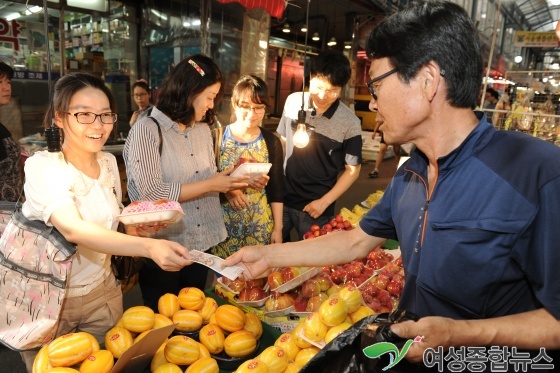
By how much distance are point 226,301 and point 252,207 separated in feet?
3.02

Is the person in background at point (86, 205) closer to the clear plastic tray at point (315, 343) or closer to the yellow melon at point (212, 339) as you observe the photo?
the yellow melon at point (212, 339)

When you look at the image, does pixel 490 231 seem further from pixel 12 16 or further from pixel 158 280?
pixel 12 16

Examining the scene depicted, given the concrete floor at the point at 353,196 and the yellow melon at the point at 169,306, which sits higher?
the yellow melon at the point at 169,306

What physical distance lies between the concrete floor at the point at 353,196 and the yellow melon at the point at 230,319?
1828 millimetres

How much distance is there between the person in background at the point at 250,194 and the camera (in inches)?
106

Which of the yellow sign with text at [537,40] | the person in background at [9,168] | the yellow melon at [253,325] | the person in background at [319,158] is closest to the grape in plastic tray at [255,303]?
the yellow melon at [253,325]

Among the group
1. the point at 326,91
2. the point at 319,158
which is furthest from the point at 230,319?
the point at 326,91

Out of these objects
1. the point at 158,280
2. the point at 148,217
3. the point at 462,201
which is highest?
the point at 462,201

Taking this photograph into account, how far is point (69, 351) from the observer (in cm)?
129

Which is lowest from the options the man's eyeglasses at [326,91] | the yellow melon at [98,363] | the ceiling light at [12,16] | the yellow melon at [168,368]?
the yellow melon at [168,368]

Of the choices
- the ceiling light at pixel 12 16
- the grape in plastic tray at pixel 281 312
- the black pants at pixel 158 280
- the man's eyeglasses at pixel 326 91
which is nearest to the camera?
the grape in plastic tray at pixel 281 312

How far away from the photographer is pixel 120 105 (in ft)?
25.8

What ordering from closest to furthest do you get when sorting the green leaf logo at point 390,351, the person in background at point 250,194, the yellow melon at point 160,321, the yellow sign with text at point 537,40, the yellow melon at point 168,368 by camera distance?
1. the green leaf logo at point 390,351
2. the yellow melon at point 168,368
3. the yellow melon at point 160,321
4. the person in background at point 250,194
5. the yellow sign with text at point 537,40
